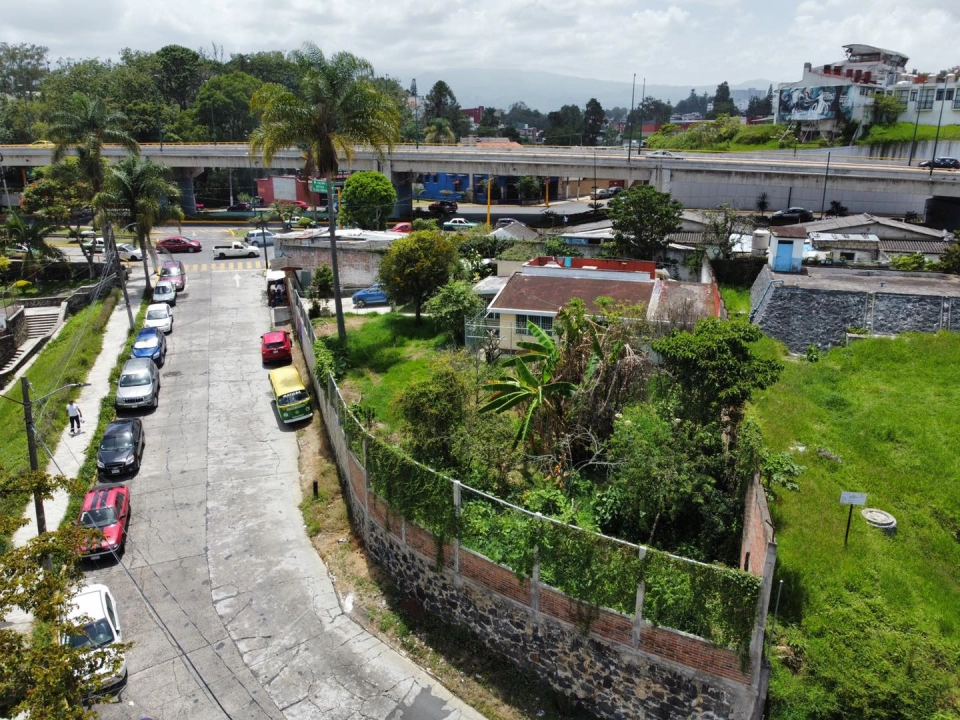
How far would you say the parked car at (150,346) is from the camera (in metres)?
33.3

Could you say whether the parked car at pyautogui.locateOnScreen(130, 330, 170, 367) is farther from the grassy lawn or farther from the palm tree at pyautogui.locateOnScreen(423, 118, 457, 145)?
the palm tree at pyautogui.locateOnScreen(423, 118, 457, 145)

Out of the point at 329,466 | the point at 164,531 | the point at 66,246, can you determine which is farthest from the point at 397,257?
the point at 66,246

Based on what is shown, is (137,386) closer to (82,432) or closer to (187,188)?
(82,432)

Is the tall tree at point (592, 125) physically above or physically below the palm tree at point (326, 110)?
above

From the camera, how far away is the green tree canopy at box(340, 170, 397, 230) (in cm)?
6244

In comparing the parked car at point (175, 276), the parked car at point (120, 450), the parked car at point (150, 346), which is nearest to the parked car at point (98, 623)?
the parked car at point (120, 450)

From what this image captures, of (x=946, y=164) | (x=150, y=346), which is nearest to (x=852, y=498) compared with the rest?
(x=150, y=346)

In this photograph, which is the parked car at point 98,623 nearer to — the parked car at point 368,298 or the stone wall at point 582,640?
the stone wall at point 582,640

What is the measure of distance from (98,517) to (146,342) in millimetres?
15320

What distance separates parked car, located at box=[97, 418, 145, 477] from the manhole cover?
2292 centimetres

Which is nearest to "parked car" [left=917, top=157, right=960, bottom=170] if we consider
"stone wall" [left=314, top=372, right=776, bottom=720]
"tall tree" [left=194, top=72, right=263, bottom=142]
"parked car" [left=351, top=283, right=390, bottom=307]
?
"parked car" [left=351, top=283, right=390, bottom=307]

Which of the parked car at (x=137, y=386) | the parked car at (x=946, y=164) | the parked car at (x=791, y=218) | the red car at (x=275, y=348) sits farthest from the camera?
the parked car at (x=946, y=164)

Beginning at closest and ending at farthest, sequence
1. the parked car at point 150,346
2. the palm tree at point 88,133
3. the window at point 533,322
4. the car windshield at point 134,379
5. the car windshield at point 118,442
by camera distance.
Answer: the car windshield at point 118,442 < the car windshield at point 134,379 < the window at point 533,322 < the parked car at point 150,346 < the palm tree at point 88,133

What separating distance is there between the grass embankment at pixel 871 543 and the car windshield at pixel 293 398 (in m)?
17.3
